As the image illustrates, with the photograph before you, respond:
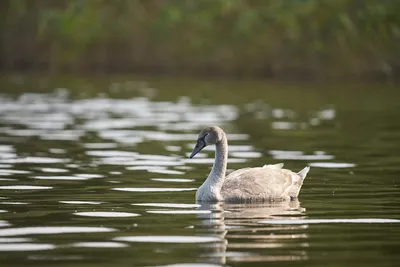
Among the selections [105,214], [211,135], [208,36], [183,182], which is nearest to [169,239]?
[105,214]

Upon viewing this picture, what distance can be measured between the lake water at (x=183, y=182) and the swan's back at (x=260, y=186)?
290mm

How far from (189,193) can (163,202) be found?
3.59 feet

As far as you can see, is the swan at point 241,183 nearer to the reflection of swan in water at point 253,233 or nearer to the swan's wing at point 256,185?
the swan's wing at point 256,185

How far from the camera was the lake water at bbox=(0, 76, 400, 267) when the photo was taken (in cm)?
1146

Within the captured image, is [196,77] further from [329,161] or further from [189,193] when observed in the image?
[189,193]

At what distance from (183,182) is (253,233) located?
5.17 m

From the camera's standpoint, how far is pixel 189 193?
1611cm

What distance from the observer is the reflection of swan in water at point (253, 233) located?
1118cm

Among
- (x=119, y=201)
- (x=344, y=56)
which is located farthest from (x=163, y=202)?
(x=344, y=56)

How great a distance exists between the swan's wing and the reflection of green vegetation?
3131 cm

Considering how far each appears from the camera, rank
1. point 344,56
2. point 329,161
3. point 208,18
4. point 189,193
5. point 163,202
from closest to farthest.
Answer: point 163,202 → point 189,193 → point 329,161 → point 344,56 → point 208,18

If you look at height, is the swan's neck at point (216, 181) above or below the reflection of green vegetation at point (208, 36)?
below

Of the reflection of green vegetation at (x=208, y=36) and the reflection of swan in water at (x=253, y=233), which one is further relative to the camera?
the reflection of green vegetation at (x=208, y=36)

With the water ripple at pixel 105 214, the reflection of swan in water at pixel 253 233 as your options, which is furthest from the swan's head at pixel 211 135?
the water ripple at pixel 105 214
